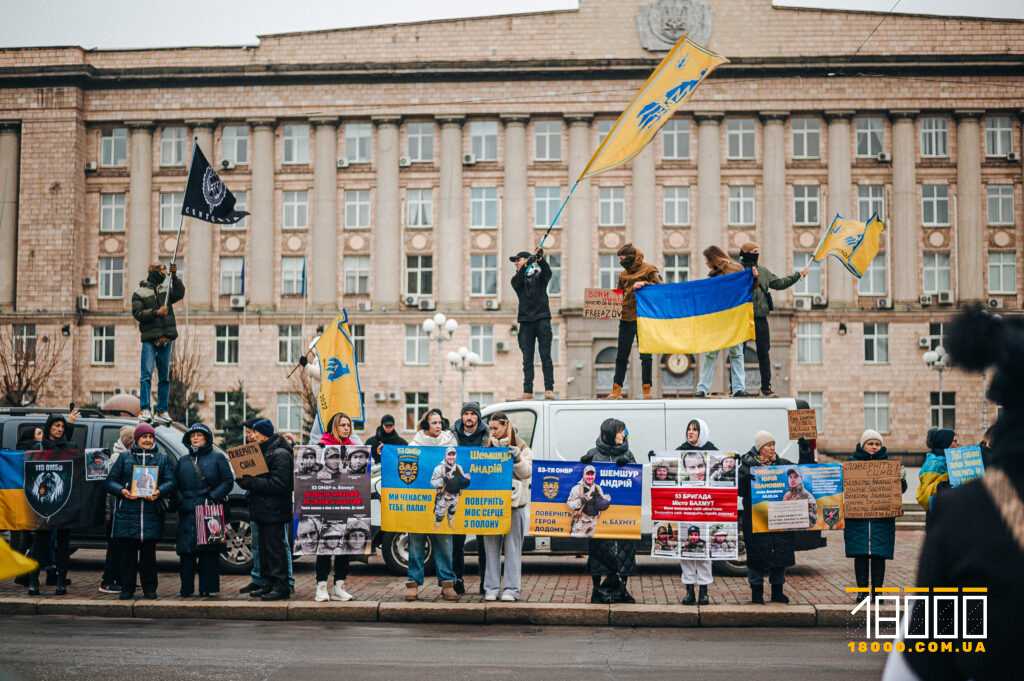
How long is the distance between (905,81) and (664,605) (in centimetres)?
4426

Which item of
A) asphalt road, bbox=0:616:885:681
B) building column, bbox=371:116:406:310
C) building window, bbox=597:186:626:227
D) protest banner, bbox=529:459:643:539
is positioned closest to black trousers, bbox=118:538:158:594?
asphalt road, bbox=0:616:885:681

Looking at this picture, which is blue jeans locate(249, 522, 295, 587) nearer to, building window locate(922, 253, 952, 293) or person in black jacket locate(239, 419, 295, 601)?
person in black jacket locate(239, 419, 295, 601)

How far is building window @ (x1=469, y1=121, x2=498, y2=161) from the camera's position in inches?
2007

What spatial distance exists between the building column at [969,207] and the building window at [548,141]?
18.6m

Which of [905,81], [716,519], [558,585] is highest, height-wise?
[905,81]

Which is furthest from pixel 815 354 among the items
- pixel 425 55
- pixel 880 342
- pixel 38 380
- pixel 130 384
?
pixel 38 380

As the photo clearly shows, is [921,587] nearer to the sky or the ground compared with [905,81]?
nearer to the ground

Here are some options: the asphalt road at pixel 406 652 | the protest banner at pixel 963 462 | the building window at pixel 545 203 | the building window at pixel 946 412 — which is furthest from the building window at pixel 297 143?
the protest banner at pixel 963 462

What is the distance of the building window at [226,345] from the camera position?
5100 centimetres

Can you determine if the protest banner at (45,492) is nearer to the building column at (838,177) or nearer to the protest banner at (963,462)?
the protest banner at (963,462)

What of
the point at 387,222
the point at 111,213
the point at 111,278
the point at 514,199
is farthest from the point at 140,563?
the point at 111,213

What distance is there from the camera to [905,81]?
49.6 m

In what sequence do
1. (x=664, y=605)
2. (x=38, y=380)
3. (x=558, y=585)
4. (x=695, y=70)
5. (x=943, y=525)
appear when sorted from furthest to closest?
1. (x=38, y=380)
2. (x=695, y=70)
3. (x=558, y=585)
4. (x=664, y=605)
5. (x=943, y=525)

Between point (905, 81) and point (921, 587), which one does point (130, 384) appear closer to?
point (905, 81)
